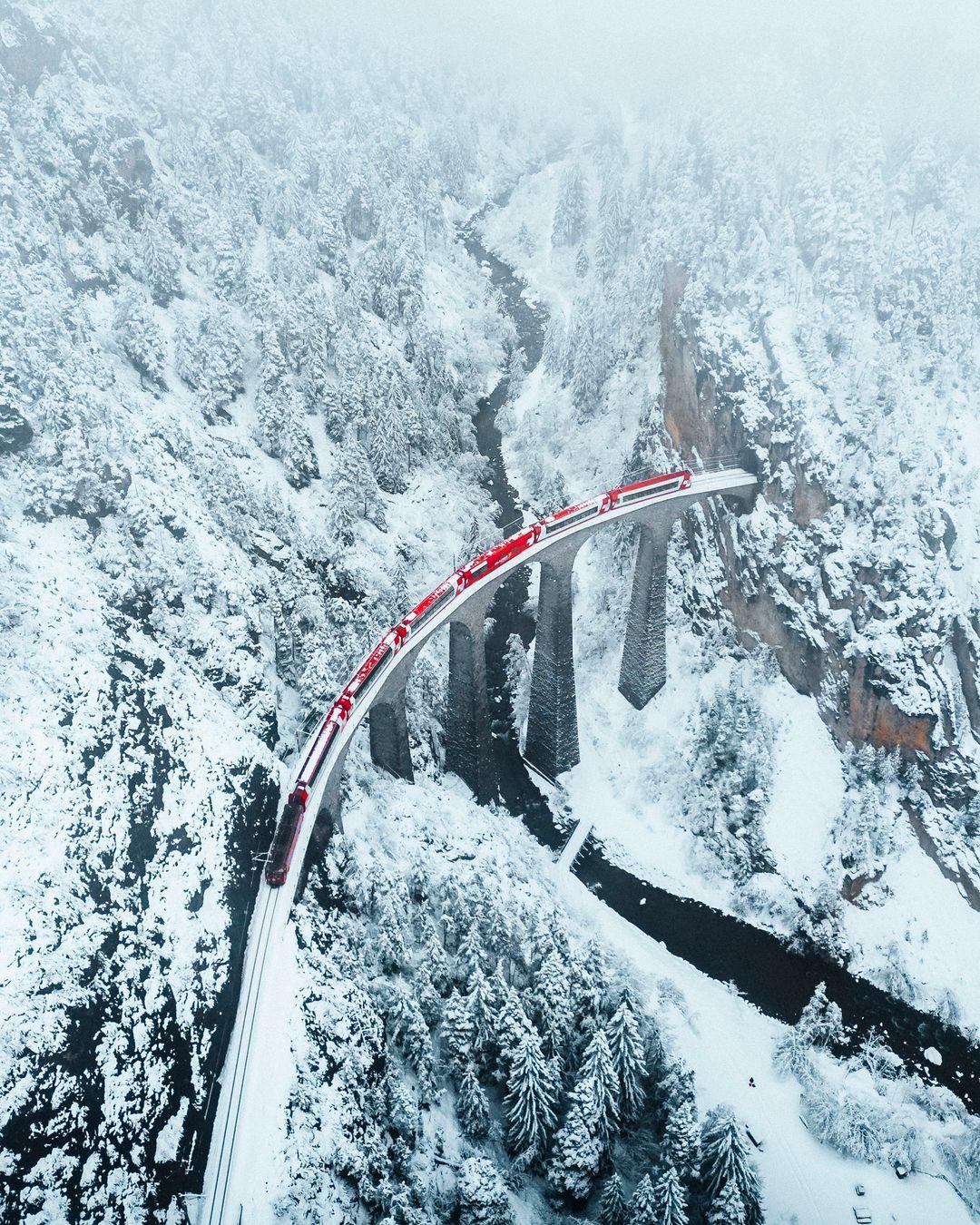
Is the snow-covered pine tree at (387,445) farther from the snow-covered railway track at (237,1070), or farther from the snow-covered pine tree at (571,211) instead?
the snow-covered pine tree at (571,211)

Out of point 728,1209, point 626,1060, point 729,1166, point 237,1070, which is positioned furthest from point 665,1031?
point 237,1070

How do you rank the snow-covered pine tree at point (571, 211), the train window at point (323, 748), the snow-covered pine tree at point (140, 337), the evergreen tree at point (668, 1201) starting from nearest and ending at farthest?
1. the evergreen tree at point (668, 1201)
2. the train window at point (323, 748)
3. the snow-covered pine tree at point (140, 337)
4. the snow-covered pine tree at point (571, 211)

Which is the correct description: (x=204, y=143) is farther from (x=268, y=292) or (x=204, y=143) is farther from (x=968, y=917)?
(x=968, y=917)

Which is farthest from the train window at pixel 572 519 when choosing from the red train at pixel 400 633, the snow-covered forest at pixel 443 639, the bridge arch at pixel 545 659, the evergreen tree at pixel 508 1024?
the evergreen tree at pixel 508 1024

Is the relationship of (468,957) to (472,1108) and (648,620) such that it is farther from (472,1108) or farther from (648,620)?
(648,620)

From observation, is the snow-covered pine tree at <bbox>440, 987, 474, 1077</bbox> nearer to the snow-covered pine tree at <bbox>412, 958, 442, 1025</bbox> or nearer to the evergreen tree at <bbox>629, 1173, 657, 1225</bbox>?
the snow-covered pine tree at <bbox>412, 958, 442, 1025</bbox>
